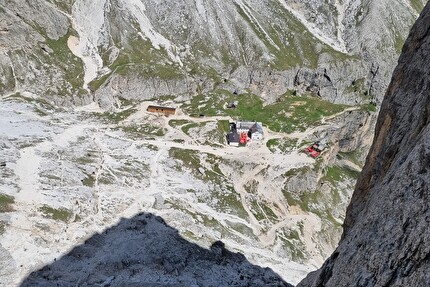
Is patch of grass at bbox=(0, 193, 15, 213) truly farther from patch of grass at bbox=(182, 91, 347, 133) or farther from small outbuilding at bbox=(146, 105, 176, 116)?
patch of grass at bbox=(182, 91, 347, 133)

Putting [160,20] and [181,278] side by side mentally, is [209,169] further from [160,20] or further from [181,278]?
[160,20]

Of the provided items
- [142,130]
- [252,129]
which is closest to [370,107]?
[252,129]

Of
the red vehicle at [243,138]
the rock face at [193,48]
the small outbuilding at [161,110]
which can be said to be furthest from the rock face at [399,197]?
the rock face at [193,48]

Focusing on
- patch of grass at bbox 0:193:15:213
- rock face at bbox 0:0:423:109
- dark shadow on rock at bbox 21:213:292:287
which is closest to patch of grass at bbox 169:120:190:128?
rock face at bbox 0:0:423:109

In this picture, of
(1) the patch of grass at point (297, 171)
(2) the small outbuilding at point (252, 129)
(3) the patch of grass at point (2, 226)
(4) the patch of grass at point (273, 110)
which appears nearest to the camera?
(3) the patch of grass at point (2, 226)

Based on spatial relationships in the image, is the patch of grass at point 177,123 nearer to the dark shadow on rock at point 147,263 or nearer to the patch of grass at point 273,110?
the patch of grass at point 273,110

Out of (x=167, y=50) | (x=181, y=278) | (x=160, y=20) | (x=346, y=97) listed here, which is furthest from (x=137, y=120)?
(x=346, y=97)
